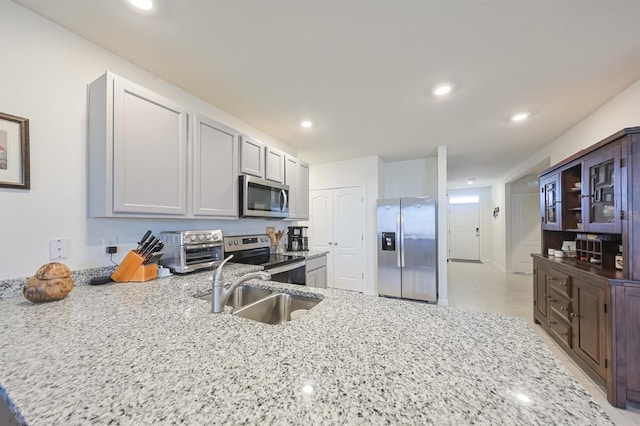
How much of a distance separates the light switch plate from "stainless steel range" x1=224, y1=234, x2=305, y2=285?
114 centimetres

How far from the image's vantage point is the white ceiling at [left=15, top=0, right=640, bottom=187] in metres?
1.33

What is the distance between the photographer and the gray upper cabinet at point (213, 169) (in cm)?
190

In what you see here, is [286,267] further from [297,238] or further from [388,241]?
[388,241]

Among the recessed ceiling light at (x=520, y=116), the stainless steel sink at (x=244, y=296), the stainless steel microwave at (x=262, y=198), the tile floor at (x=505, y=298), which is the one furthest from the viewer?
the recessed ceiling light at (x=520, y=116)

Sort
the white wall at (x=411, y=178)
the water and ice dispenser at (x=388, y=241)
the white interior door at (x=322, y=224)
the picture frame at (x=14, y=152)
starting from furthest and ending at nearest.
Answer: the white interior door at (x=322, y=224)
the white wall at (x=411, y=178)
the water and ice dispenser at (x=388, y=241)
the picture frame at (x=14, y=152)

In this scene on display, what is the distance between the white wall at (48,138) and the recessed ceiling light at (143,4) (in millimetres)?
590

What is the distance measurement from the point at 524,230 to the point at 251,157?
21.7 ft

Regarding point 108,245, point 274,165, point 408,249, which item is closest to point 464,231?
point 408,249

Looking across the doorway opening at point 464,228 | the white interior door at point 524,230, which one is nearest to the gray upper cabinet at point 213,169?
the white interior door at point 524,230

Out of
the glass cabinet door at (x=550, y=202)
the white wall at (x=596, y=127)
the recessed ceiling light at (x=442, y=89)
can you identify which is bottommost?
the glass cabinet door at (x=550, y=202)

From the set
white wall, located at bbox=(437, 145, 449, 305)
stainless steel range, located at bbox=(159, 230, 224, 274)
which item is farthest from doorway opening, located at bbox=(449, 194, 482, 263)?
stainless steel range, located at bbox=(159, 230, 224, 274)

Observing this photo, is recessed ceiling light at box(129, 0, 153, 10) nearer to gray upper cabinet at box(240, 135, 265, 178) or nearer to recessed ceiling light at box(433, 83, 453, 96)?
gray upper cabinet at box(240, 135, 265, 178)

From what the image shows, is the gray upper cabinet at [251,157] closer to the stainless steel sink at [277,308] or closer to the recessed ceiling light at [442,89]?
the stainless steel sink at [277,308]

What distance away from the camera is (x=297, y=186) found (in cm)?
325
